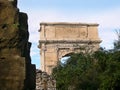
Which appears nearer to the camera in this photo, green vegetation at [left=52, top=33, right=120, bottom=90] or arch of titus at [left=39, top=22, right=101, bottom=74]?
green vegetation at [left=52, top=33, right=120, bottom=90]

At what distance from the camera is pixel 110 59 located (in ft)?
115

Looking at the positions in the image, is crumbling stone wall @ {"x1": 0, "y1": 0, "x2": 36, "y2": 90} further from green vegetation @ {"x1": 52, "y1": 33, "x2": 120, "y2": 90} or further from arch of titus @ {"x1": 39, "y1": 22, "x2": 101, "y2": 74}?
arch of titus @ {"x1": 39, "y1": 22, "x2": 101, "y2": 74}

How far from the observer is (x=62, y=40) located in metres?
68.2

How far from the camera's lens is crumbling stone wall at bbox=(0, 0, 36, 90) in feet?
26.9

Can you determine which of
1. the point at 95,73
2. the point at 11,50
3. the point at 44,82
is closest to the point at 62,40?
the point at 95,73

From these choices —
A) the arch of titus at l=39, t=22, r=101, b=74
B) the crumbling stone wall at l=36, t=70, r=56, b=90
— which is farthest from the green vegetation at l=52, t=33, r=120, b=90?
the crumbling stone wall at l=36, t=70, r=56, b=90

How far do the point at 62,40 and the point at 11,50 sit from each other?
59.8 meters

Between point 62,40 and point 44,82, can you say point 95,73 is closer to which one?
point 44,82

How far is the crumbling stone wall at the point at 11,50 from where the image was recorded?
8203 mm

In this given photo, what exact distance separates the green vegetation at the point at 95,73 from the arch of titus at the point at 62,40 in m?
10.1

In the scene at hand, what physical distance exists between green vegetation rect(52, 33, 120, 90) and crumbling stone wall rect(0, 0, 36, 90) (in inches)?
957

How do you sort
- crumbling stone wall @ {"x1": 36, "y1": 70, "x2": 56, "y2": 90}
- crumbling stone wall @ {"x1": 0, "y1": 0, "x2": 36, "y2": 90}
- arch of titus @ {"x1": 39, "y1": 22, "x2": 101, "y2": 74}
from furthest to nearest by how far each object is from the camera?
1. arch of titus @ {"x1": 39, "y1": 22, "x2": 101, "y2": 74}
2. crumbling stone wall @ {"x1": 36, "y1": 70, "x2": 56, "y2": 90}
3. crumbling stone wall @ {"x1": 0, "y1": 0, "x2": 36, "y2": 90}

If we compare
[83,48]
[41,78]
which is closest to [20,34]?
[41,78]

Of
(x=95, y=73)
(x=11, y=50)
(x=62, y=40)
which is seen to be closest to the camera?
(x=11, y=50)
